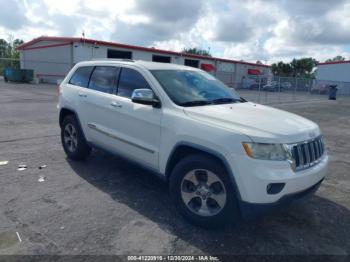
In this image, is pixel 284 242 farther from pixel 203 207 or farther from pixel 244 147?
pixel 244 147

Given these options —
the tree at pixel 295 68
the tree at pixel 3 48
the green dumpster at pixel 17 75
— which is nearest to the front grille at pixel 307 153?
the green dumpster at pixel 17 75

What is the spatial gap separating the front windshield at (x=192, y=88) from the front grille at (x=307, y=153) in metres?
1.26

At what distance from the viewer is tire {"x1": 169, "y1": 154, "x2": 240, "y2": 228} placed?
3.06 meters

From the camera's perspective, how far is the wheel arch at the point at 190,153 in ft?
9.73

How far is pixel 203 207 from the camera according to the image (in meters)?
3.35

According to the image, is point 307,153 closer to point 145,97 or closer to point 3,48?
point 145,97

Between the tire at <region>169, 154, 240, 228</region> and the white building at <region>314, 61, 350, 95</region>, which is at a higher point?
the white building at <region>314, 61, 350, 95</region>

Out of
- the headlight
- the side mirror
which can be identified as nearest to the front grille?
the headlight

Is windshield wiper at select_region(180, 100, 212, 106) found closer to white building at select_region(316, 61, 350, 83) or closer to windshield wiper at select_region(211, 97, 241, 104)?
windshield wiper at select_region(211, 97, 241, 104)

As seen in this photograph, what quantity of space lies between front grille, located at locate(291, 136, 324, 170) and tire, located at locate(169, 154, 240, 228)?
73cm

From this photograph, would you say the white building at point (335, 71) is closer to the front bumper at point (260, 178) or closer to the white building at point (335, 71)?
the white building at point (335, 71)

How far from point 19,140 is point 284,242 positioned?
19.8ft

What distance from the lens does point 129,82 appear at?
14.0ft

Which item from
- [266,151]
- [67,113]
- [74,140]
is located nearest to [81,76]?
[67,113]
